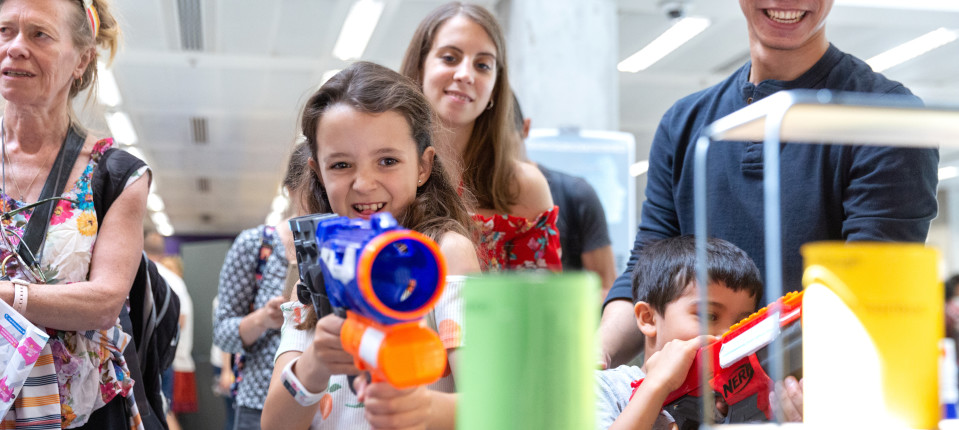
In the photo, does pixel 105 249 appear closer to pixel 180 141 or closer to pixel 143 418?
pixel 143 418

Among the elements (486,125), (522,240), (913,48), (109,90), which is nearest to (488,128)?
(486,125)

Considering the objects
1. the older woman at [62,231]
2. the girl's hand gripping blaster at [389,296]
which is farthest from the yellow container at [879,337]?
the older woman at [62,231]

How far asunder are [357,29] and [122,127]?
4378mm

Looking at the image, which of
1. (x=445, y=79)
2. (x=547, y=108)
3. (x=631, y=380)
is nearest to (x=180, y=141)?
(x=547, y=108)

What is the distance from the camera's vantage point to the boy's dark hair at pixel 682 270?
1260 mm

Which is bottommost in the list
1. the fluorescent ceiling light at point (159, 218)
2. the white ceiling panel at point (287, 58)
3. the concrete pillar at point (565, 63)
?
the concrete pillar at point (565, 63)

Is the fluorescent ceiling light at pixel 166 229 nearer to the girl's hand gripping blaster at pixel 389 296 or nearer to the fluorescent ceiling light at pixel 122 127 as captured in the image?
the fluorescent ceiling light at pixel 122 127

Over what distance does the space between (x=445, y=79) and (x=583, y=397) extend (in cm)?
139

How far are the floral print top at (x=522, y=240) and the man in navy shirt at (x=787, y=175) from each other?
0.37 meters

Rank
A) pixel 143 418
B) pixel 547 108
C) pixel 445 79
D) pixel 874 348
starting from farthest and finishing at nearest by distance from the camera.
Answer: pixel 547 108 < pixel 445 79 < pixel 143 418 < pixel 874 348

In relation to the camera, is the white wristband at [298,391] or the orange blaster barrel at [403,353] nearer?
the orange blaster barrel at [403,353]

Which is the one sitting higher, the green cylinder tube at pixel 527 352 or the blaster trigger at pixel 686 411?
the green cylinder tube at pixel 527 352

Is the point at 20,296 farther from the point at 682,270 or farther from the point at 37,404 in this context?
the point at 682,270

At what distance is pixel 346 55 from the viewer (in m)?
7.26
